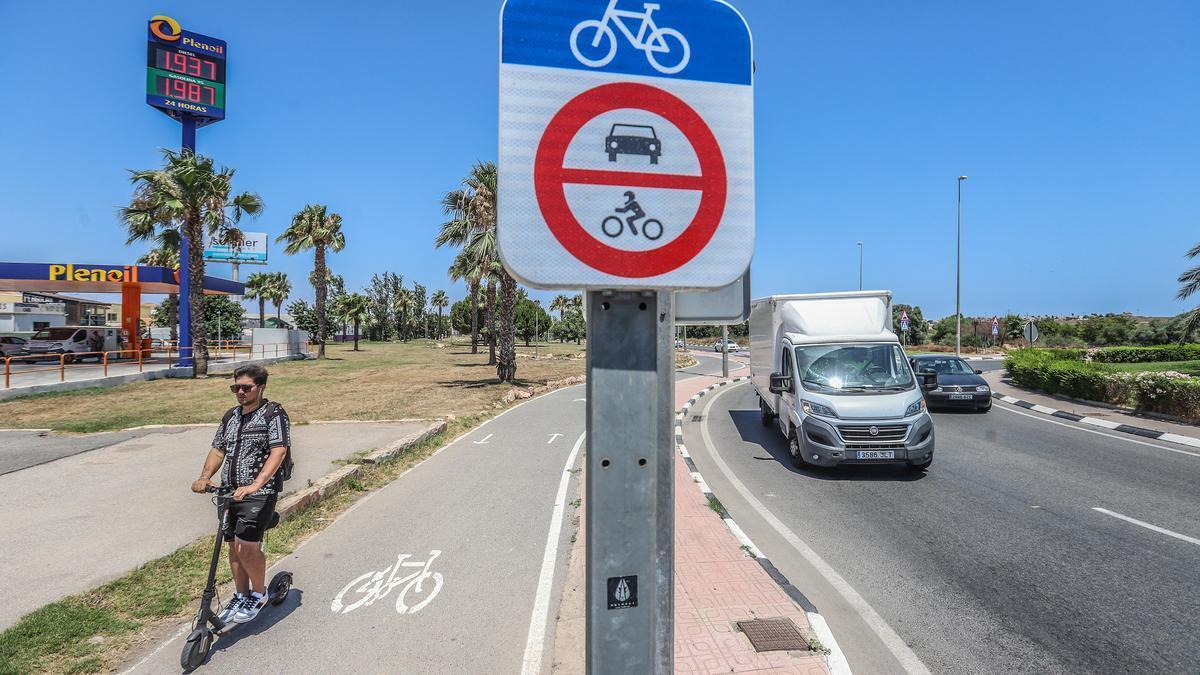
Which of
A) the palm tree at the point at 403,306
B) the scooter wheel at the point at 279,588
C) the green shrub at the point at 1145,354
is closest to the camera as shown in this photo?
the scooter wheel at the point at 279,588

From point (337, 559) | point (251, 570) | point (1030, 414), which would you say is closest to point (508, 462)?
point (337, 559)

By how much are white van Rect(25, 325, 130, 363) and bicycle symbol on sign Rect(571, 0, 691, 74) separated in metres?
37.0

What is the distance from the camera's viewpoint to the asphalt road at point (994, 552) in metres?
4.05

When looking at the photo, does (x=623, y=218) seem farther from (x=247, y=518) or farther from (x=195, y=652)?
(x=195, y=652)

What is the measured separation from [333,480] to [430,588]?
12.1ft

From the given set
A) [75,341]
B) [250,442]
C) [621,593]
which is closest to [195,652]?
[250,442]

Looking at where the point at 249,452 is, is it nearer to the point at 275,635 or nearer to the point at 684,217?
the point at 275,635

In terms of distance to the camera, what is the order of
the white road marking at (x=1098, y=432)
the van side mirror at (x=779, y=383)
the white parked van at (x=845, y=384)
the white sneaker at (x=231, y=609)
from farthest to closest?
the white road marking at (x=1098, y=432), the van side mirror at (x=779, y=383), the white parked van at (x=845, y=384), the white sneaker at (x=231, y=609)

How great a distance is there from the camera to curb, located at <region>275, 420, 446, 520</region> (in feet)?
22.7

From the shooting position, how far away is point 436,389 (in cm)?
2230

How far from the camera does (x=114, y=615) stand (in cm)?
450

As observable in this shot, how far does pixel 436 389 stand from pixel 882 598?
19.4 meters

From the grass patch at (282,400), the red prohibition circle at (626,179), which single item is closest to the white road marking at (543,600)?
the red prohibition circle at (626,179)

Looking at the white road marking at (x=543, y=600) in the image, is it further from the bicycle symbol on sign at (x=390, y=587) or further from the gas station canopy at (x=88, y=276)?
the gas station canopy at (x=88, y=276)
